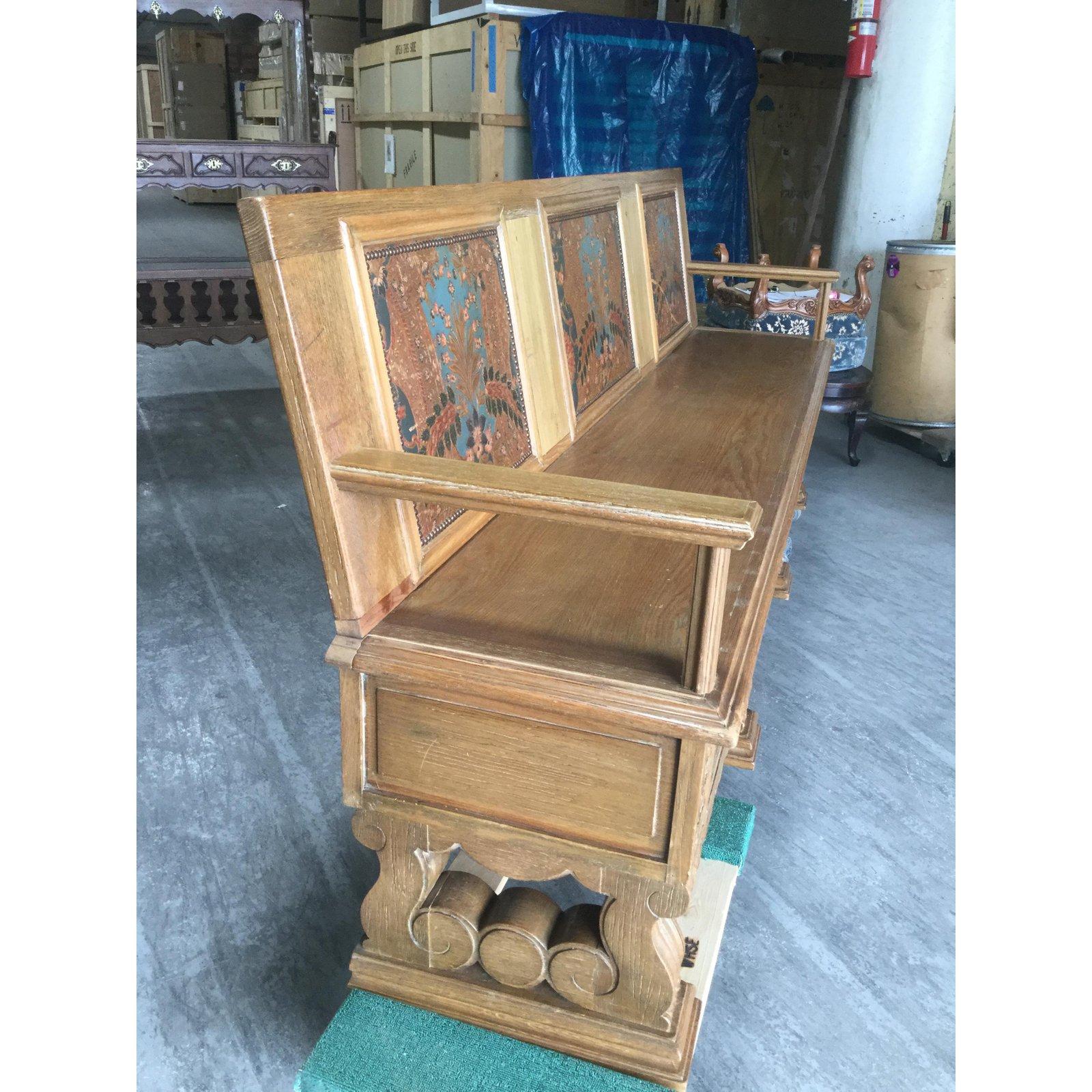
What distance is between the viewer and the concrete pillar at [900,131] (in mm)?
4477

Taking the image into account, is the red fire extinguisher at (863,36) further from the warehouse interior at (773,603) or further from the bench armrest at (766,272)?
the bench armrest at (766,272)

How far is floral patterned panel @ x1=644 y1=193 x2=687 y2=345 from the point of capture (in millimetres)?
3062

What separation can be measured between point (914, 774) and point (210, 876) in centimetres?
164

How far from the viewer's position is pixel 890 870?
6.40ft

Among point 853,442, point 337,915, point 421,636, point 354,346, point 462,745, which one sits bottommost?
point 337,915

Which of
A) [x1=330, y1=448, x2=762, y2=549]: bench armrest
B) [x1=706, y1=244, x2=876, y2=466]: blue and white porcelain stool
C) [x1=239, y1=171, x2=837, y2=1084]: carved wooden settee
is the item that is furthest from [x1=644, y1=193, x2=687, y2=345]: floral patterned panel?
[x1=330, y1=448, x2=762, y2=549]: bench armrest

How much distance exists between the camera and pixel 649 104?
509cm

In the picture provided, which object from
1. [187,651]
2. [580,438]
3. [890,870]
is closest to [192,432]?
[187,651]

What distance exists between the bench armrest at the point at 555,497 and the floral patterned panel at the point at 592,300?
3.09ft

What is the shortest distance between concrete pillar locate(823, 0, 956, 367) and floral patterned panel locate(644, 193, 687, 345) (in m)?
1.89

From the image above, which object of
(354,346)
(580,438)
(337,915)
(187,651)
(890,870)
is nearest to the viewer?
(354,346)

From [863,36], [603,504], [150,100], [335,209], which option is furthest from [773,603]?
[150,100]

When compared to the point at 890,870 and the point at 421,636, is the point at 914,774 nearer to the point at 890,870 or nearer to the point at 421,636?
the point at 890,870

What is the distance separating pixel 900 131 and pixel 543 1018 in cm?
463
